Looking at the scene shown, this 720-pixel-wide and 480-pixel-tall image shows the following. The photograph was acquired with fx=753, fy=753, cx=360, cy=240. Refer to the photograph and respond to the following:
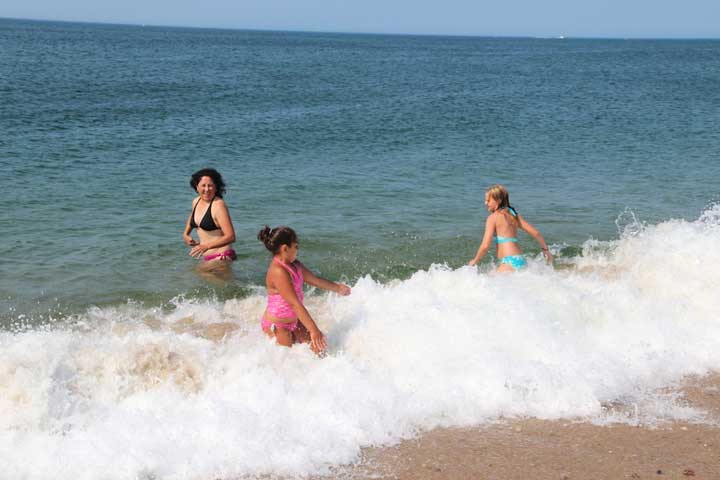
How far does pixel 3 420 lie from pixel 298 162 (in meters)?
13.2

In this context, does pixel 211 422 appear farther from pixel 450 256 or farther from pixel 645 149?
pixel 645 149

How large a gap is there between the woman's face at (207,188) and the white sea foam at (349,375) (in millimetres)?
1474

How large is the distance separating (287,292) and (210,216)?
2.86 meters

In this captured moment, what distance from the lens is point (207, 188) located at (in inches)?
334

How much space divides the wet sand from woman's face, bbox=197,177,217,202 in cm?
429

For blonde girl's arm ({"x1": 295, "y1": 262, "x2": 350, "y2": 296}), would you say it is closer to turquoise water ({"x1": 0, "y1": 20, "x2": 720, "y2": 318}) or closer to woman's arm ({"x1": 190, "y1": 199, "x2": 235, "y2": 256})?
woman's arm ({"x1": 190, "y1": 199, "x2": 235, "y2": 256})

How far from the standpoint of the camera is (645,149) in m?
22.1

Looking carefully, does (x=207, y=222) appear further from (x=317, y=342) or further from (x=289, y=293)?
(x=317, y=342)

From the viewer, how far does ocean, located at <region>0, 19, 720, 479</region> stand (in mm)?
5359

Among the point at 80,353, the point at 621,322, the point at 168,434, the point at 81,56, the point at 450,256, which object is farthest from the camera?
the point at 81,56

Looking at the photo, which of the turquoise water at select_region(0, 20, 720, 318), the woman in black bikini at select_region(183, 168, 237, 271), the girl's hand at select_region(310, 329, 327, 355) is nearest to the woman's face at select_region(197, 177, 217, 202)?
the woman in black bikini at select_region(183, 168, 237, 271)

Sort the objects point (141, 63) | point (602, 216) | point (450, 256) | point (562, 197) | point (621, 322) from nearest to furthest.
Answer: point (621, 322)
point (450, 256)
point (602, 216)
point (562, 197)
point (141, 63)

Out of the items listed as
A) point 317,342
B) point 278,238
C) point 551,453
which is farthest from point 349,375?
point 551,453

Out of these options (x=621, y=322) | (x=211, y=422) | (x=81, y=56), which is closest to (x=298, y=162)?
(x=621, y=322)
